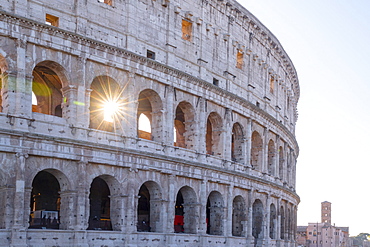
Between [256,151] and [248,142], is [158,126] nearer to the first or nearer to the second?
[248,142]

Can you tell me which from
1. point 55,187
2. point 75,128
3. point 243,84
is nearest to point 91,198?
point 55,187

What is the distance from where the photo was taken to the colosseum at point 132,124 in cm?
2511

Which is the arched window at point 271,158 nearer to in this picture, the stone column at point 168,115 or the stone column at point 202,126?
the stone column at point 202,126

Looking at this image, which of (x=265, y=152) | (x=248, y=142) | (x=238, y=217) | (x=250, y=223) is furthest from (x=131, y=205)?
(x=265, y=152)

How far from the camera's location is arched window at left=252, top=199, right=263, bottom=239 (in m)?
39.6

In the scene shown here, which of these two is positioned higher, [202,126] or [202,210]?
[202,126]

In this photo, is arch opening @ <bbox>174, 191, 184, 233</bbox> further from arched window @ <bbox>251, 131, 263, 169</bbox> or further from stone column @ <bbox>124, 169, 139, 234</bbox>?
arched window @ <bbox>251, 131, 263, 169</bbox>

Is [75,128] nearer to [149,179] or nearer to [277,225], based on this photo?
[149,179]

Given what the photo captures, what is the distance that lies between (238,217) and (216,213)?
9.33 ft

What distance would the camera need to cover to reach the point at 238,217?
37125mm

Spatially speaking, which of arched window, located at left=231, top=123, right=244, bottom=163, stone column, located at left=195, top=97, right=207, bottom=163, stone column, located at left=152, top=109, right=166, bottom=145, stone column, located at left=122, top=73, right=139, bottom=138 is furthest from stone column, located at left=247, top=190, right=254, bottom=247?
stone column, located at left=122, top=73, right=139, bottom=138

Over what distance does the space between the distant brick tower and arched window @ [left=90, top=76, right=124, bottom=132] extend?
102 meters

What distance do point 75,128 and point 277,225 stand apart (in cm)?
2043

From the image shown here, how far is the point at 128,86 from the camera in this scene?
29.4 m
